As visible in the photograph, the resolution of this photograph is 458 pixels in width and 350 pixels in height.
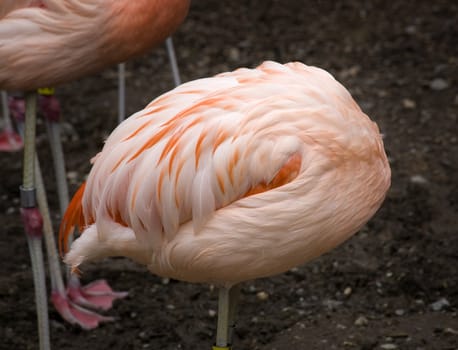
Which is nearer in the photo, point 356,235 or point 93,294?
point 93,294

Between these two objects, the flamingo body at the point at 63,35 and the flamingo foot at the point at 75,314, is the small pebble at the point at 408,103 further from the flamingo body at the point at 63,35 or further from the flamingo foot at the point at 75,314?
the flamingo body at the point at 63,35

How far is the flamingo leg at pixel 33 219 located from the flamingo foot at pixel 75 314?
1.02ft

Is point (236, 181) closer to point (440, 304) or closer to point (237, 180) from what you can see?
point (237, 180)

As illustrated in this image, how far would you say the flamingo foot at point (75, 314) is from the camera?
11.7ft

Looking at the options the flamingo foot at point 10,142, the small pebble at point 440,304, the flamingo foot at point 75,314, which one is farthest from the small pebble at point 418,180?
the flamingo foot at point 10,142

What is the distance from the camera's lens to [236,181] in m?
2.43

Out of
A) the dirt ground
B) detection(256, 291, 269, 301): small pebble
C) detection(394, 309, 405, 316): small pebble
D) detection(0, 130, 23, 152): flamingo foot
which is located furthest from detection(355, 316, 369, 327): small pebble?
detection(0, 130, 23, 152): flamingo foot

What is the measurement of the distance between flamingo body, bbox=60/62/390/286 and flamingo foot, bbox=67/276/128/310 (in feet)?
3.52

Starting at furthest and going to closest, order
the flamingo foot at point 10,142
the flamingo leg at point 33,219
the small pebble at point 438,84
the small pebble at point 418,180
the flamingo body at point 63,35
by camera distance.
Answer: the small pebble at point 438,84 → the flamingo foot at point 10,142 → the small pebble at point 418,180 → the flamingo leg at point 33,219 → the flamingo body at point 63,35

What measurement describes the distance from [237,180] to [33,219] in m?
1.08

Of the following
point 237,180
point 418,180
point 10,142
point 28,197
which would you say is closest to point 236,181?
point 237,180

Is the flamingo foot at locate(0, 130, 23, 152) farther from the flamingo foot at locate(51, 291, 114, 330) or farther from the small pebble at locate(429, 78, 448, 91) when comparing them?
the small pebble at locate(429, 78, 448, 91)

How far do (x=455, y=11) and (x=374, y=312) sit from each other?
3.19 metres

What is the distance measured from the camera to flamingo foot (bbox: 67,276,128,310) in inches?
144
